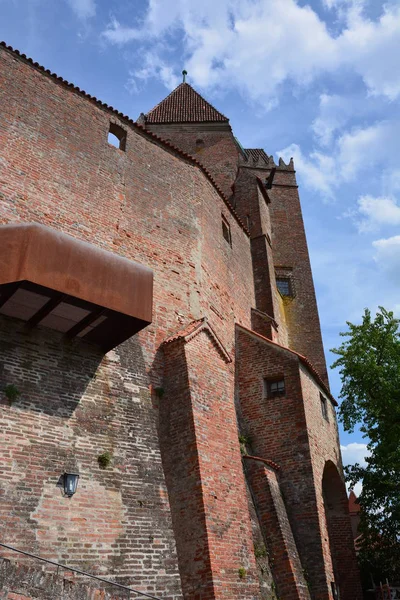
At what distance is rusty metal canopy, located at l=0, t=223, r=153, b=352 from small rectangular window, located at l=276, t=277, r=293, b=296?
40.2 feet

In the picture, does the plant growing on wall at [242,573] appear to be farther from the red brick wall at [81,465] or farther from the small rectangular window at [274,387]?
the small rectangular window at [274,387]

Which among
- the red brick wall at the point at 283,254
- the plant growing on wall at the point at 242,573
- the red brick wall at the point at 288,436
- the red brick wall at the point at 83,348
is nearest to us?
the red brick wall at the point at 83,348

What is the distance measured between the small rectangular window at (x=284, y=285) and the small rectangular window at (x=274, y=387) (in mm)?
7744

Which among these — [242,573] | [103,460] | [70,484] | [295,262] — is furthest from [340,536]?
[295,262]

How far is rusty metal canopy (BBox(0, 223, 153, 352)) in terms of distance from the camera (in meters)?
8.30

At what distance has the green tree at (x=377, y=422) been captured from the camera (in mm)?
16578

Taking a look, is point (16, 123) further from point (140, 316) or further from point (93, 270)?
point (140, 316)

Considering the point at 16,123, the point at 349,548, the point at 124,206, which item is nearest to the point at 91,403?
the point at 124,206

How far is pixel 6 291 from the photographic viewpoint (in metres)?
8.30

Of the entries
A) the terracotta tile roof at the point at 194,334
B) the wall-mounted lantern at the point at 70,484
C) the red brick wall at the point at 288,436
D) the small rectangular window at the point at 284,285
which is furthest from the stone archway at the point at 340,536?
the wall-mounted lantern at the point at 70,484

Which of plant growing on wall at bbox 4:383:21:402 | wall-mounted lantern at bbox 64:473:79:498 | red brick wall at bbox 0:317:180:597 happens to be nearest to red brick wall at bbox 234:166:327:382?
red brick wall at bbox 0:317:180:597

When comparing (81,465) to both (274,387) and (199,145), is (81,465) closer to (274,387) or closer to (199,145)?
(274,387)

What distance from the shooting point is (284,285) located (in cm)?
2167

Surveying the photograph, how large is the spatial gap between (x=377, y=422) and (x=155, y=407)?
10.9 m
